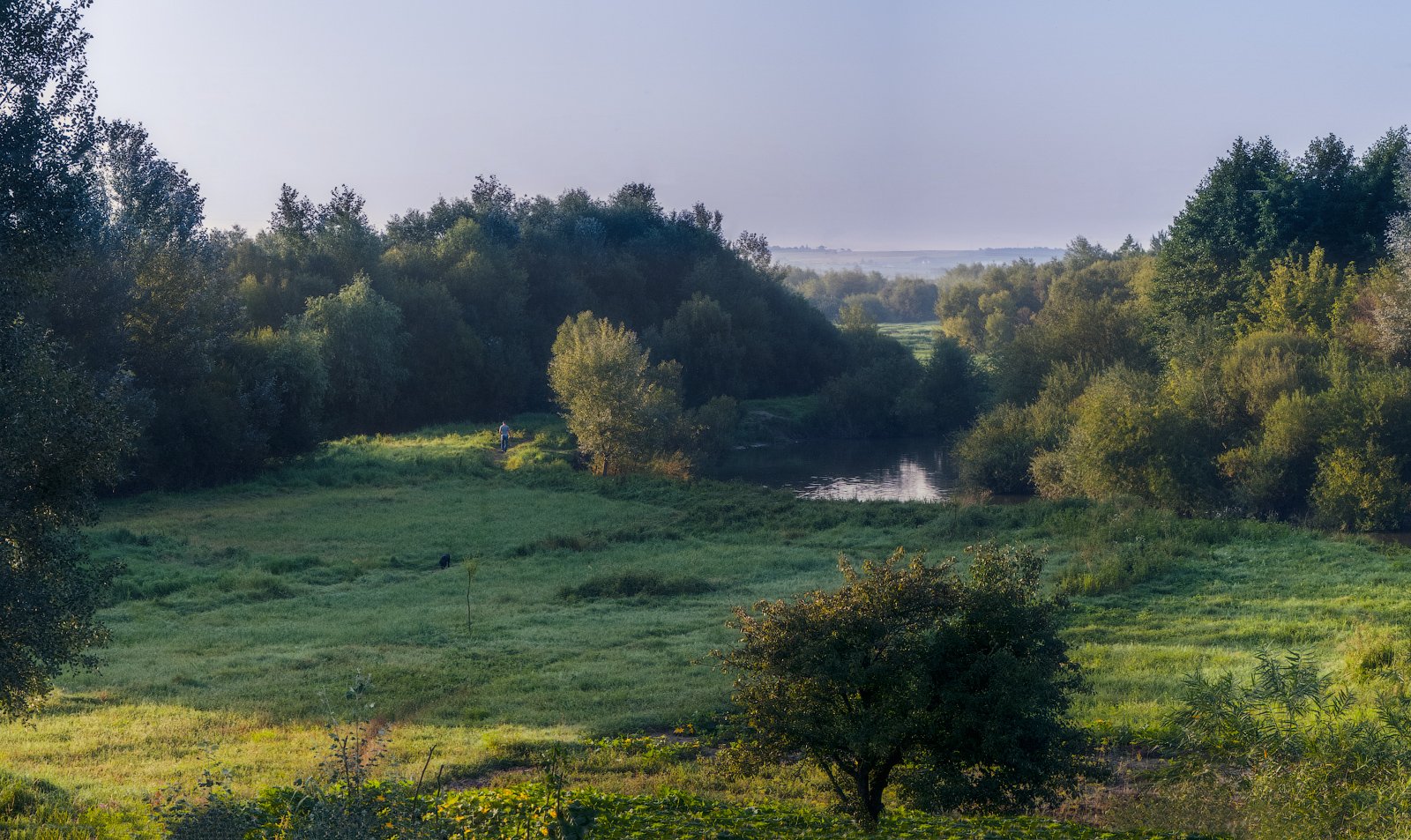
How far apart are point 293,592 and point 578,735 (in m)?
13.4

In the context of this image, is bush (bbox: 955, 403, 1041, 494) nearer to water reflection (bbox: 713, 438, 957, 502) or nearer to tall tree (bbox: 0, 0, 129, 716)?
water reflection (bbox: 713, 438, 957, 502)

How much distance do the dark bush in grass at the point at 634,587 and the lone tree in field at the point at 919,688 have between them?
46.8ft

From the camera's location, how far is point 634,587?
25.1m

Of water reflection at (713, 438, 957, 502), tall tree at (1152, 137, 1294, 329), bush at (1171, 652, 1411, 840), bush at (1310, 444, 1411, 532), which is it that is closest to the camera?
bush at (1171, 652, 1411, 840)

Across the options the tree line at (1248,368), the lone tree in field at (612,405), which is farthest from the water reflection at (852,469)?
the lone tree in field at (612,405)

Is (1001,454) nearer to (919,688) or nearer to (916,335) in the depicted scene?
(919,688)

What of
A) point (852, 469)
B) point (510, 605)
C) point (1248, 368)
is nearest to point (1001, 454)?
point (1248, 368)

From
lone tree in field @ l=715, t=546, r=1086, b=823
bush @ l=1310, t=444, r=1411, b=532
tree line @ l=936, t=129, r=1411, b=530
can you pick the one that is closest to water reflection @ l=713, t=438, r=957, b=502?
tree line @ l=936, t=129, r=1411, b=530

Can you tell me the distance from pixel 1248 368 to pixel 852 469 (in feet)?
73.0

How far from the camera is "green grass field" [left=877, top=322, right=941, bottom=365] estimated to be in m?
111

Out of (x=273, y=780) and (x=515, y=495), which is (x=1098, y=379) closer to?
(x=515, y=495)

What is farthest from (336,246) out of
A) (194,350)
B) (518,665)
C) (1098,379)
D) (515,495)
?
(518,665)

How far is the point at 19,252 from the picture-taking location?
1066cm

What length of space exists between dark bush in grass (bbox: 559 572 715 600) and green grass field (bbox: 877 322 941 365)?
7877 cm
